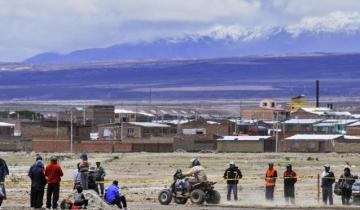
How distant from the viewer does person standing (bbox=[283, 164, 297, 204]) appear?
36562mm

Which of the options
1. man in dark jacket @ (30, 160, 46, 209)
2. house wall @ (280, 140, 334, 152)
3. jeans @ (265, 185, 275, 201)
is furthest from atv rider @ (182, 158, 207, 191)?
house wall @ (280, 140, 334, 152)

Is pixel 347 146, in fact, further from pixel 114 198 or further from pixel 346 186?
pixel 114 198

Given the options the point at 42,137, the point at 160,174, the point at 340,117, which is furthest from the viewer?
the point at 340,117

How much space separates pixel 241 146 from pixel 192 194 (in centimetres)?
7083

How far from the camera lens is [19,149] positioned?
10912 centimetres

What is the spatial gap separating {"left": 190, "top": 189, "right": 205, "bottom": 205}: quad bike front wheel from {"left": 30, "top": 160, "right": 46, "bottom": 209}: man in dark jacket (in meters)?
4.99

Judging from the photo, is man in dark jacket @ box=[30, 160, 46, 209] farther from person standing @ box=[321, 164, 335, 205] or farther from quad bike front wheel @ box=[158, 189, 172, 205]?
person standing @ box=[321, 164, 335, 205]

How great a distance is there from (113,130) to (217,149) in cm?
2248

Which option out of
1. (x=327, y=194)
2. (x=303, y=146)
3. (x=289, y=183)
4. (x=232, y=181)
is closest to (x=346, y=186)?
(x=327, y=194)

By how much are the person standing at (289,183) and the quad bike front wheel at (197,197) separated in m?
2.88

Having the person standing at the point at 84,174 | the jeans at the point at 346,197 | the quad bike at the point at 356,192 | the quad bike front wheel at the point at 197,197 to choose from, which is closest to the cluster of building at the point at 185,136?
the quad bike front wheel at the point at 197,197

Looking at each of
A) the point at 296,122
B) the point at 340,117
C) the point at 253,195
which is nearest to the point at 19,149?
the point at 296,122

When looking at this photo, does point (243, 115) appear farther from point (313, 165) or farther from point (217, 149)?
point (313, 165)

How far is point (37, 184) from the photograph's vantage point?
108 ft
